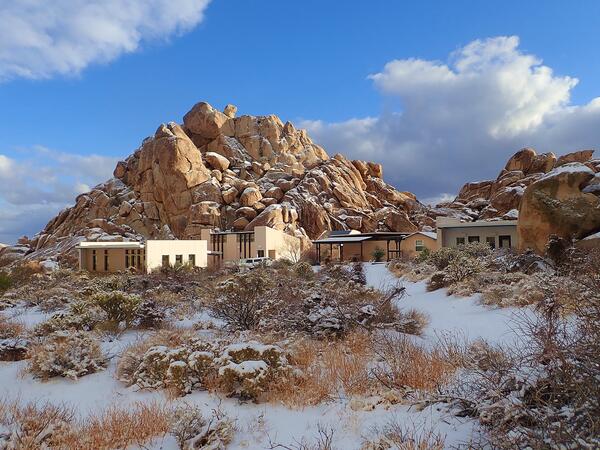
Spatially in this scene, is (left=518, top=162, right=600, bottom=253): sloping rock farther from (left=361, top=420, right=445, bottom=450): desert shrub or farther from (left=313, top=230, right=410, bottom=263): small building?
(left=313, top=230, right=410, bottom=263): small building

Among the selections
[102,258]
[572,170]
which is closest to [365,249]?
[102,258]

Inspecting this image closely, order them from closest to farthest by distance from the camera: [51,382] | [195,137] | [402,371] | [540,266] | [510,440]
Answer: [510,440] → [402,371] → [51,382] → [540,266] → [195,137]

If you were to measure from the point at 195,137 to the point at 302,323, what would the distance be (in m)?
71.9

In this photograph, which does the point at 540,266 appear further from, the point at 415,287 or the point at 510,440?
the point at 510,440

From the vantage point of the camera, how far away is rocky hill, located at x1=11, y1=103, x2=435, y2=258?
58094 millimetres

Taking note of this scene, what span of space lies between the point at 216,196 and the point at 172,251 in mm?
24691

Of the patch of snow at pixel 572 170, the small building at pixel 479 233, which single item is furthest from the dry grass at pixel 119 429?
the small building at pixel 479 233

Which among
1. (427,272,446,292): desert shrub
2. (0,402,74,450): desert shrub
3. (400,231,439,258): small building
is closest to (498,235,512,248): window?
(400,231,439,258): small building

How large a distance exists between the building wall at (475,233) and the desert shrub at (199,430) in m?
32.8

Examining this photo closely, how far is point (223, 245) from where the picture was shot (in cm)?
4647

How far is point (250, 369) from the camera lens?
16.5 feet

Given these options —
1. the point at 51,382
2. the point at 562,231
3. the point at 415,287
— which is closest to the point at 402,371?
the point at 51,382

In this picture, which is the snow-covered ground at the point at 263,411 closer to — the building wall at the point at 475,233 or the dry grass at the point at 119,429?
the dry grass at the point at 119,429

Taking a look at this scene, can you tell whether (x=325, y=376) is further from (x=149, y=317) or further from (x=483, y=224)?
(x=483, y=224)
